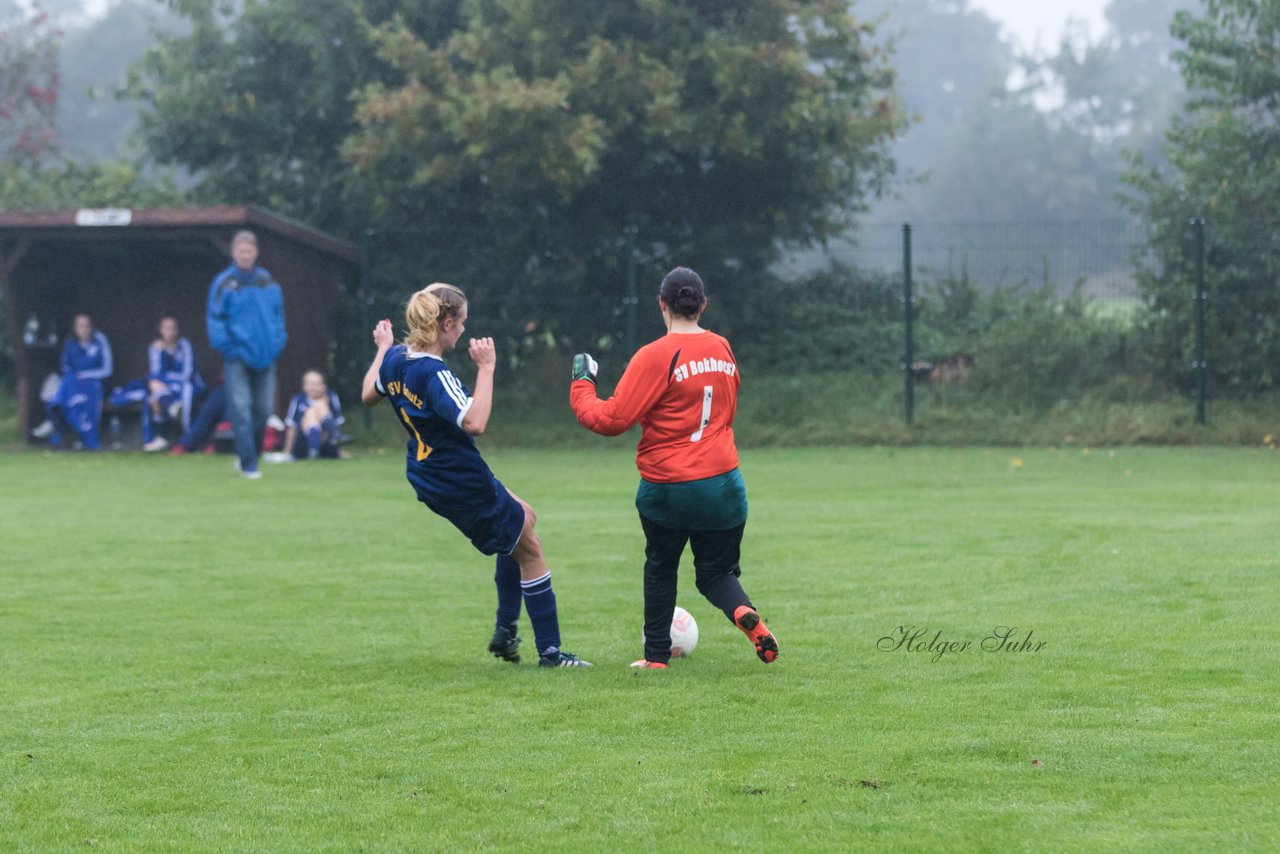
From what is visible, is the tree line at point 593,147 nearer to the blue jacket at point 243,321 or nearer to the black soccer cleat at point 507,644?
the blue jacket at point 243,321

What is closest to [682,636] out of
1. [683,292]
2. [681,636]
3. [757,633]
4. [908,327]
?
[681,636]

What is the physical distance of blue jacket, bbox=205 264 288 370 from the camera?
1541 cm

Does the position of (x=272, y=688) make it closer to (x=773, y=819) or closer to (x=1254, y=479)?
(x=773, y=819)

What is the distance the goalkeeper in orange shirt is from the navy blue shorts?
1.50 ft

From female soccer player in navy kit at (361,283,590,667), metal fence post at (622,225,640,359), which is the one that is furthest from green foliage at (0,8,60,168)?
female soccer player in navy kit at (361,283,590,667)

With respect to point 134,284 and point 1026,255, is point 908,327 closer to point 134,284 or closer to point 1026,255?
point 1026,255

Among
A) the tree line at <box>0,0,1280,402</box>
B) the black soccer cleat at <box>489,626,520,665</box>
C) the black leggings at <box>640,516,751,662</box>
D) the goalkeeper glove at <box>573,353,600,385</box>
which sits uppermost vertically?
the tree line at <box>0,0,1280,402</box>

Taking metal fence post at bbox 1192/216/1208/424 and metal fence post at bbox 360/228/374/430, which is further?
metal fence post at bbox 360/228/374/430

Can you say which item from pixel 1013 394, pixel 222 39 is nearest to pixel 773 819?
pixel 1013 394

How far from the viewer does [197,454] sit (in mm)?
19703

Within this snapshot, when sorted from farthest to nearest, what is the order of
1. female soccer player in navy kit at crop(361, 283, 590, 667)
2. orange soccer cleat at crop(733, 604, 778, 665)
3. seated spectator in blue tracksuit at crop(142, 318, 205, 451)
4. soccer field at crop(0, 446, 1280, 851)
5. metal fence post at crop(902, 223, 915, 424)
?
seated spectator in blue tracksuit at crop(142, 318, 205, 451) → metal fence post at crop(902, 223, 915, 424) → female soccer player in navy kit at crop(361, 283, 590, 667) → orange soccer cleat at crop(733, 604, 778, 665) → soccer field at crop(0, 446, 1280, 851)

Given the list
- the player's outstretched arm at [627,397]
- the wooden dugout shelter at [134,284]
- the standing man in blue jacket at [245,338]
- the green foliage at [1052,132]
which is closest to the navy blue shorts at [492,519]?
the player's outstretched arm at [627,397]

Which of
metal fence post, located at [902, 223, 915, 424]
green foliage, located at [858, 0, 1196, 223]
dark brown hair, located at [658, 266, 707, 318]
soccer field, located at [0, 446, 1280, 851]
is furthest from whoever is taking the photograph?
green foliage, located at [858, 0, 1196, 223]

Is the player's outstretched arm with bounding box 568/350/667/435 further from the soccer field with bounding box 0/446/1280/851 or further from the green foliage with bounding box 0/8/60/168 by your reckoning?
the green foliage with bounding box 0/8/60/168
